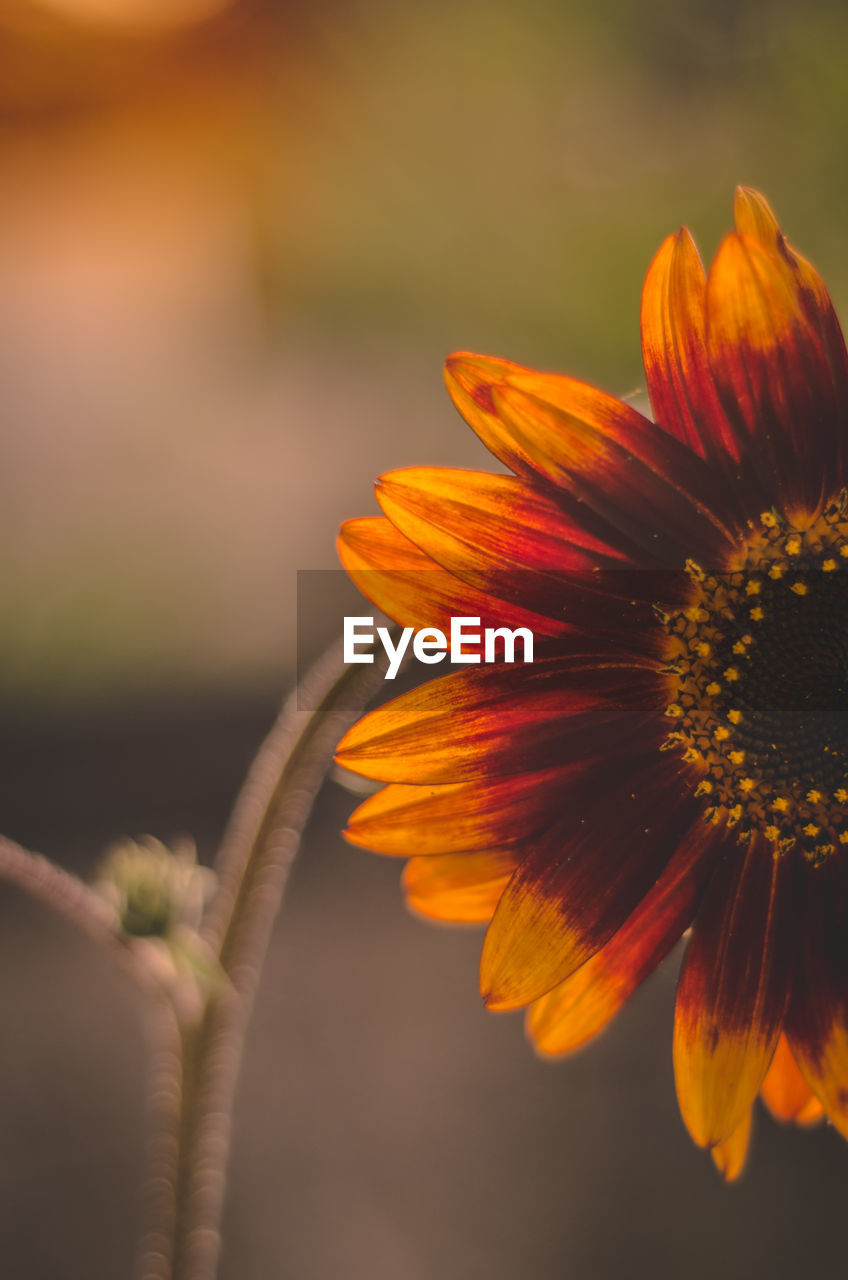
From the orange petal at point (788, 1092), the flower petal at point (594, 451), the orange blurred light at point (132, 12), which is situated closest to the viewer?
the flower petal at point (594, 451)

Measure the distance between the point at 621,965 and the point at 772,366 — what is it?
26cm

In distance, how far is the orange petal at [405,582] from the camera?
39 cm

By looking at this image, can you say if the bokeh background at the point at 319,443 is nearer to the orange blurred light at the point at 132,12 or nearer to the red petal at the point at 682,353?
the orange blurred light at the point at 132,12

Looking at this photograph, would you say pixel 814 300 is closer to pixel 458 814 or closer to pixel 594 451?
pixel 594 451

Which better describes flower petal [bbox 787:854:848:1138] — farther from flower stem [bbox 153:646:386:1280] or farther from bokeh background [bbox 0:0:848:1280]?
bokeh background [bbox 0:0:848:1280]

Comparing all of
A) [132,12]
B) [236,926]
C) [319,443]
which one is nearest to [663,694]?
[236,926]

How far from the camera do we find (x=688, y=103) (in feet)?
3.45

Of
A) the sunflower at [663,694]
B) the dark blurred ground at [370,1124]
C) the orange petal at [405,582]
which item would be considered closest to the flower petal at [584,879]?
the sunflower at [663,694]

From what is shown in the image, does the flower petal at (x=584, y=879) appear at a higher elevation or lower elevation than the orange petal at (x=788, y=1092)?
higher

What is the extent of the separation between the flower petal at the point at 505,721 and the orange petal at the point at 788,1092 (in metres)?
0.17

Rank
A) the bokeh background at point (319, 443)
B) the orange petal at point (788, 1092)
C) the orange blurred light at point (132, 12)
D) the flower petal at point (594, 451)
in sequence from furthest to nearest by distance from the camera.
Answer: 1. the bokeh background at point (319, 443)
2. the orange blurred light at point (132, 12)
3. the orange petal at point (788, 1092)
4. the flower petal at point (594, 451)

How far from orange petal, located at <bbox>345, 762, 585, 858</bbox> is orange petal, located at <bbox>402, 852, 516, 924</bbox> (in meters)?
0.03

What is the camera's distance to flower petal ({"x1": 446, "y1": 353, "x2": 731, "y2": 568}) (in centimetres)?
38

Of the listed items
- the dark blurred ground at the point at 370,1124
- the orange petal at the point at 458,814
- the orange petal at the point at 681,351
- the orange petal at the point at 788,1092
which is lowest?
the dark blurred ground at the point at 370,1124
